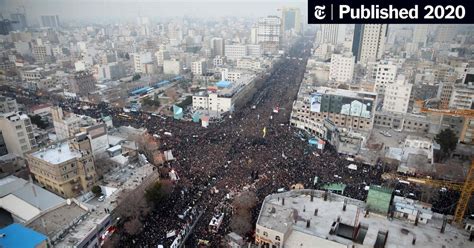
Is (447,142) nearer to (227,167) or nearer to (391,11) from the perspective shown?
(227,167)

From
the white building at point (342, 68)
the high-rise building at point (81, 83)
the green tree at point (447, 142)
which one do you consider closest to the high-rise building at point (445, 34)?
the white building at point (342, 68)

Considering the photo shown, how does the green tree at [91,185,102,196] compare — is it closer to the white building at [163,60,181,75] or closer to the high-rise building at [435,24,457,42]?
the white building at [163,60,181,75]

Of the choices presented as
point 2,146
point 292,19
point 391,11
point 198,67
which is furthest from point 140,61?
point 292,19

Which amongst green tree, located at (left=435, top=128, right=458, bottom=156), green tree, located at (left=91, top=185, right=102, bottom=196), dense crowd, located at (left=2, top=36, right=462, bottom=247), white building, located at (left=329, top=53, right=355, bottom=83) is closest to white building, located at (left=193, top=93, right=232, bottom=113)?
dense crowd, located at (left=2, top=36, right=462, bottom=247)

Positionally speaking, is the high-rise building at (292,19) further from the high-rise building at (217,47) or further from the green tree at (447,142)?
the green tree at (447,142)

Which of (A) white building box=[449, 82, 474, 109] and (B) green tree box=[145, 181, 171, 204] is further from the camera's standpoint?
(A) white building box=[449, 82, 474, 109]

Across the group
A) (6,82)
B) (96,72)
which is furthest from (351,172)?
(6,82)

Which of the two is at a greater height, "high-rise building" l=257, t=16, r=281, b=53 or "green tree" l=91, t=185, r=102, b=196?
"high-rise building" l=257, t=16, r=281, b=53
